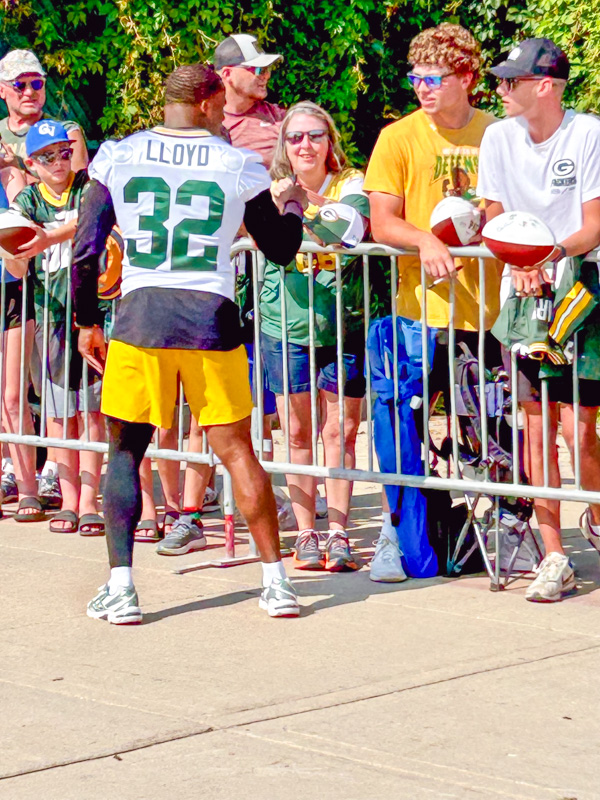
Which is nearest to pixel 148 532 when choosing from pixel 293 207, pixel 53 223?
pixel 53 223

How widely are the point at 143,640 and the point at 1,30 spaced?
8.04m

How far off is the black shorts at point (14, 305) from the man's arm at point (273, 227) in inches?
100

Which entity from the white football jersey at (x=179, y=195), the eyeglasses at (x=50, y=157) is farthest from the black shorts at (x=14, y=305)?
the white football jersey at (x=179, y=195)

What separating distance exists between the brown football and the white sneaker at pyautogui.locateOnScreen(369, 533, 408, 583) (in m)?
2.20

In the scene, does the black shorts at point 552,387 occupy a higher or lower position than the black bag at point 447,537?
higher

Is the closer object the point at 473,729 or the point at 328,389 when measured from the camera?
the point at 473,729

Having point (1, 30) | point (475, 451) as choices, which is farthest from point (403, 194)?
point (1, 30)

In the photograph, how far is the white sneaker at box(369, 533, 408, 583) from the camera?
6516 millimetres

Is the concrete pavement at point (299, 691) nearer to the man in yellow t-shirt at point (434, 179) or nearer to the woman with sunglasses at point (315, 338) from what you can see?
the woman with sunglasses at point (315, 338)

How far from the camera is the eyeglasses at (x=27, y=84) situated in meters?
8.67

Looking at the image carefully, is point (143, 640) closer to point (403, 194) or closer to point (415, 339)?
point (415, 339)

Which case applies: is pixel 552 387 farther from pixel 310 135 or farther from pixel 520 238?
pixel 310 135

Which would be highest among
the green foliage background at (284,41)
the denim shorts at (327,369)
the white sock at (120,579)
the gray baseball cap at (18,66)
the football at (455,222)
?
the green foliage background at (284,41)

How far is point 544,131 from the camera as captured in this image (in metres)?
6.24
